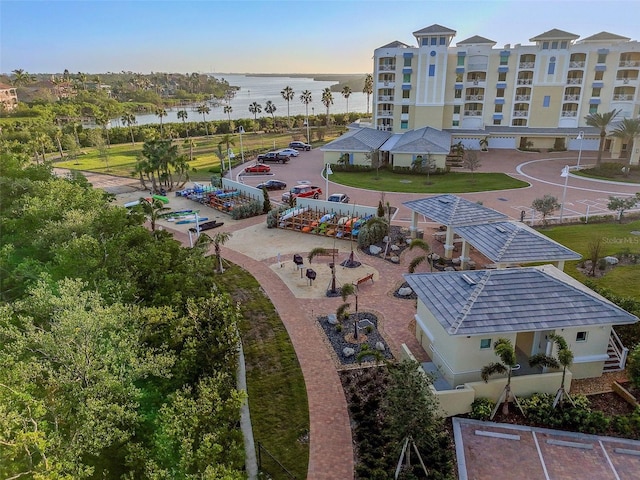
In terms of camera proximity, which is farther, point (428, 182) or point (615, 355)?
point (428, 182)

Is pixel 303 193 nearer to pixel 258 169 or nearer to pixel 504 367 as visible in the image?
pixel 258 169

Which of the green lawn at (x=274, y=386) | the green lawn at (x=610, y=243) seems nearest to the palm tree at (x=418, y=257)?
the green lawn at (x=274, y=386)

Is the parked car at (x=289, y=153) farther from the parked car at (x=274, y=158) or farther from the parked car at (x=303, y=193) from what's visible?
the parked car at (x=303, y=193)

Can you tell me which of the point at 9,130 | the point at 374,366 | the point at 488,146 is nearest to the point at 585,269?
the point at 374,366

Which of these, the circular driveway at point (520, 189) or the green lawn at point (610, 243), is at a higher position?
the circular driveway at point (520, 189)

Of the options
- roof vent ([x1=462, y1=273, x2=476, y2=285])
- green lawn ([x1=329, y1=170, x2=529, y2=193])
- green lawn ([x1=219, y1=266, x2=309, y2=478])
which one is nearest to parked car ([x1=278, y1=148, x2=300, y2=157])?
green lawn ([x1=329, y1=170, x2=529, y2=193])

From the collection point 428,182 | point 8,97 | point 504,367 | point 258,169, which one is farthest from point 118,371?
point 8,97
